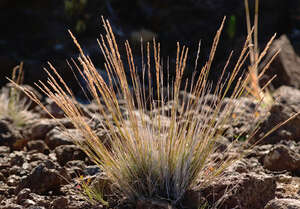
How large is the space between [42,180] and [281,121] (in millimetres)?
2100

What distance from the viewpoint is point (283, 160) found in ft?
9.06

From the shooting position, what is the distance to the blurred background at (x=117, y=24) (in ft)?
20.3

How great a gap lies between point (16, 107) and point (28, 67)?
1.86 m

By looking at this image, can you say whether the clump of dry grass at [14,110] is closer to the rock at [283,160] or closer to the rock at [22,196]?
the rock at [22,196]

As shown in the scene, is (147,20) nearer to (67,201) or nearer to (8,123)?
(8,123)

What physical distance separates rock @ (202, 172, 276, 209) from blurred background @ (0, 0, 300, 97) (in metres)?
3.39

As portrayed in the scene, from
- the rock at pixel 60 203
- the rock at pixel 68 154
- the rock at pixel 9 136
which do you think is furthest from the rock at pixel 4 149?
the rock at pixel 60 203

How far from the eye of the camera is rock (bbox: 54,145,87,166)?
9.83 ft

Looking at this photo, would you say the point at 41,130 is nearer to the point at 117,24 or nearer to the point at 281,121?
the point at 281,121

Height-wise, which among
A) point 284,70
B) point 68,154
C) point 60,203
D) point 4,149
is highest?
point 284,70

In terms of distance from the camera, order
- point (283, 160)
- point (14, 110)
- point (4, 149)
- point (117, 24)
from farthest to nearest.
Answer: point (117, 24), point (14, 110), point (4, 149), point (283, 160)

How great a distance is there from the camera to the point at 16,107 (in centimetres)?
436

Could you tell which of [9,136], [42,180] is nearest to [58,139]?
[9,136]

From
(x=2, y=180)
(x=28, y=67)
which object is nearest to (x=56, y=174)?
(x=2, y=180)
